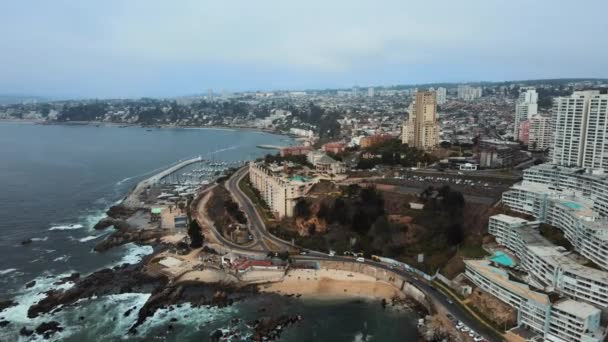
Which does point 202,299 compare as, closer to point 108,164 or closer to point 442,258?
point 442,258

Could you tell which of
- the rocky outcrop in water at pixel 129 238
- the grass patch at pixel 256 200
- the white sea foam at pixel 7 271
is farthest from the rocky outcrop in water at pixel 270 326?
the white sea foam at pixel 7 271

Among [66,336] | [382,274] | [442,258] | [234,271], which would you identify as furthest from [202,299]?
[442,258]

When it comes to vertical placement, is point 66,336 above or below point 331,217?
below

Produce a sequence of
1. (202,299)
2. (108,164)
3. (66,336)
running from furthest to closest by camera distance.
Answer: (108,164)
(202,299)
(66,336)

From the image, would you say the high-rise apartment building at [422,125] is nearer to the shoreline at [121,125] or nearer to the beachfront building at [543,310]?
the beachfront building at [543,310]

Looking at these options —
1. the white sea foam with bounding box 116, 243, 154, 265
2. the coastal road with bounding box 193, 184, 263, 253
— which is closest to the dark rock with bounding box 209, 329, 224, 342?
the coastal road with bounding box 193, 184, 263, 253

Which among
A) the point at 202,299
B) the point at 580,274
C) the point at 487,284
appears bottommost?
the point at 202,299

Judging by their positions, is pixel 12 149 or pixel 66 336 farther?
pixel 12 149

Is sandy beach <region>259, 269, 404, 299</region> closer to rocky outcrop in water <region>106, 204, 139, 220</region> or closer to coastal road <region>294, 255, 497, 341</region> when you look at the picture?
coastal road <region>294, 255, 497, 341</region>

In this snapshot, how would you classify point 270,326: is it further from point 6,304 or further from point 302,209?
point 6,304
